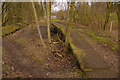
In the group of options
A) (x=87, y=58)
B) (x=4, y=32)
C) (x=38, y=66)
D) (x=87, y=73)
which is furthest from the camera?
(x=4, y=32)

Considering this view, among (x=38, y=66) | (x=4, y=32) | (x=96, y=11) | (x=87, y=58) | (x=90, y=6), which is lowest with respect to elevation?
(x=38, y=66)

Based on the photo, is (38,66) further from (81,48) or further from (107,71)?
(107,71)

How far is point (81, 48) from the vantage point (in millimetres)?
6809

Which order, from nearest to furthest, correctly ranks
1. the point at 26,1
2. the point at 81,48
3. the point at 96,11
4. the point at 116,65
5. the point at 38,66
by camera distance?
the point at 116,65 < the point at 38,66 < the point at 81,48 < the point at 96,11 < the point at 26,1

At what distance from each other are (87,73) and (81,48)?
2357mm

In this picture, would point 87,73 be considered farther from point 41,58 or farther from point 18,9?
point 18,9

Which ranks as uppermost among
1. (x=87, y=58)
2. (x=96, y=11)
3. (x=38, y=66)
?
(x=96, y=11)

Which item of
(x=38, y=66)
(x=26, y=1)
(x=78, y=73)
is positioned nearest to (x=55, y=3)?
(x=26, y=1)

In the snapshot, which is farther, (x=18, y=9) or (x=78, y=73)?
(x=18, y=9)

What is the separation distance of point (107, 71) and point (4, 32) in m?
11.7

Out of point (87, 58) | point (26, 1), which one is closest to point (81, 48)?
point (87, 58)

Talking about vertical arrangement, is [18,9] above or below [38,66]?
above

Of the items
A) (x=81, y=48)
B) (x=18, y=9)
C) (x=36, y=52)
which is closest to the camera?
(x=81, y=48)

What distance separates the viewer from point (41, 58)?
7.13 metres
